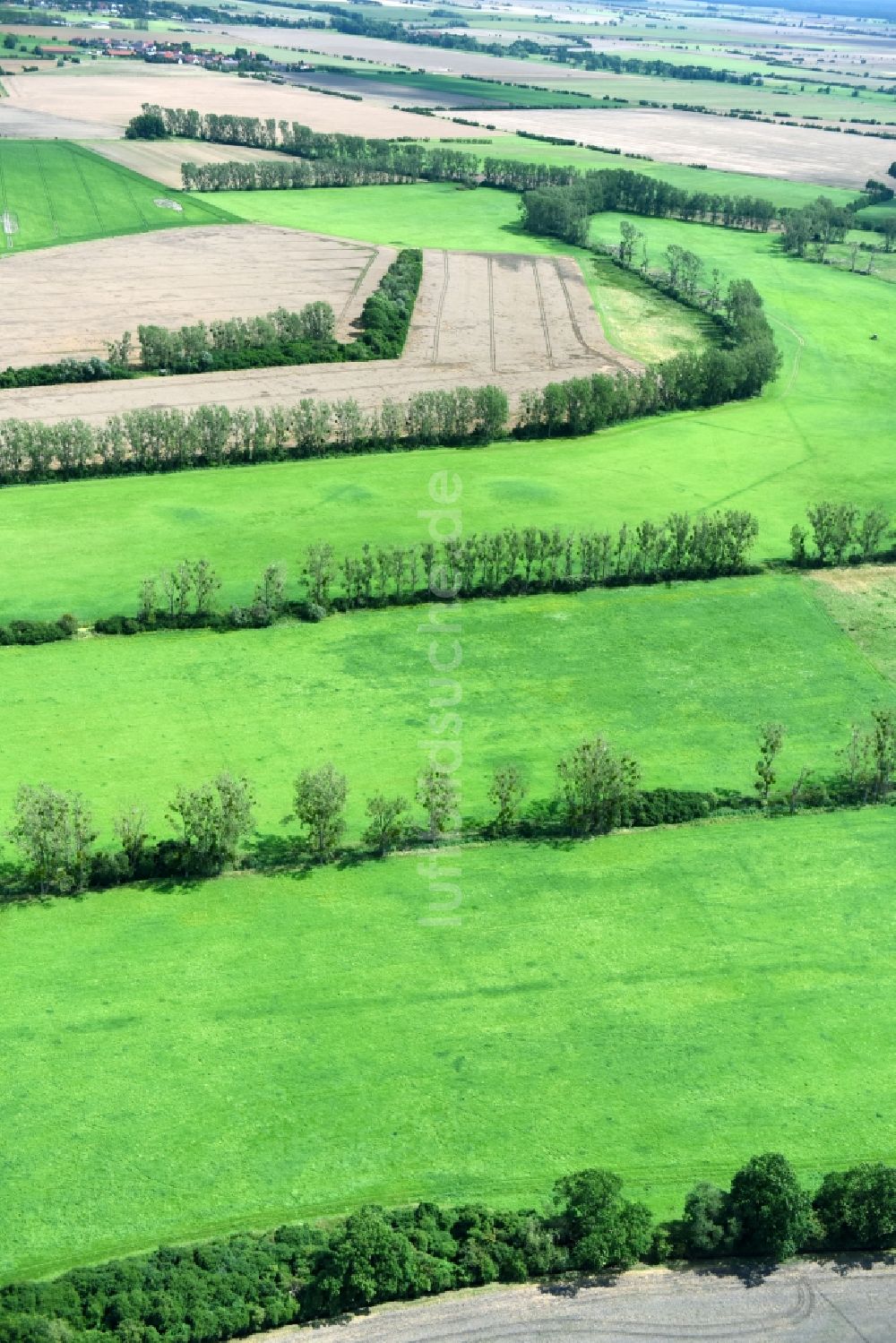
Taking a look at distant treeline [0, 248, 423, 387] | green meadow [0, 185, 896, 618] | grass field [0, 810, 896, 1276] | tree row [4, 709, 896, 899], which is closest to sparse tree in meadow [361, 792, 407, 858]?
tree row [4, 709, 896, 899]

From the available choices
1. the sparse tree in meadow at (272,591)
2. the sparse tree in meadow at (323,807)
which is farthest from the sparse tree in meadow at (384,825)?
the sparse tree in meadow at (272,591)

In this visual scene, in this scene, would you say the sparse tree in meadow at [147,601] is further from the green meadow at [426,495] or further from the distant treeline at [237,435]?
the distant treeline at [237,435]

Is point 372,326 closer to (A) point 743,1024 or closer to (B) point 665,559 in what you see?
(B) point 665,559

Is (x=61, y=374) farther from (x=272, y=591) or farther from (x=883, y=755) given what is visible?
(x=883, y=755)

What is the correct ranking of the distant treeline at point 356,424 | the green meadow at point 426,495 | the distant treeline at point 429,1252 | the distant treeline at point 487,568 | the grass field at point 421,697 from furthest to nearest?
the distant treeline at point 356,424 → the green meadow at point 426,495 → the distant treeline at point 487,568 → the grass field at point 421,697 → the distant treeline at point 429,1252

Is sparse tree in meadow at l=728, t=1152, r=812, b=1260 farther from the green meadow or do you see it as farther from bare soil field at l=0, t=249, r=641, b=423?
bare soil field at l=0, t=249, r=641, b=423

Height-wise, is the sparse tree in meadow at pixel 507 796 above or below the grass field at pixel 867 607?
below

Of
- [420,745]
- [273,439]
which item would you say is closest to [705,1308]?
[420,745]

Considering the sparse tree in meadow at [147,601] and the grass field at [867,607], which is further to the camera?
the grass field at [867,607]
